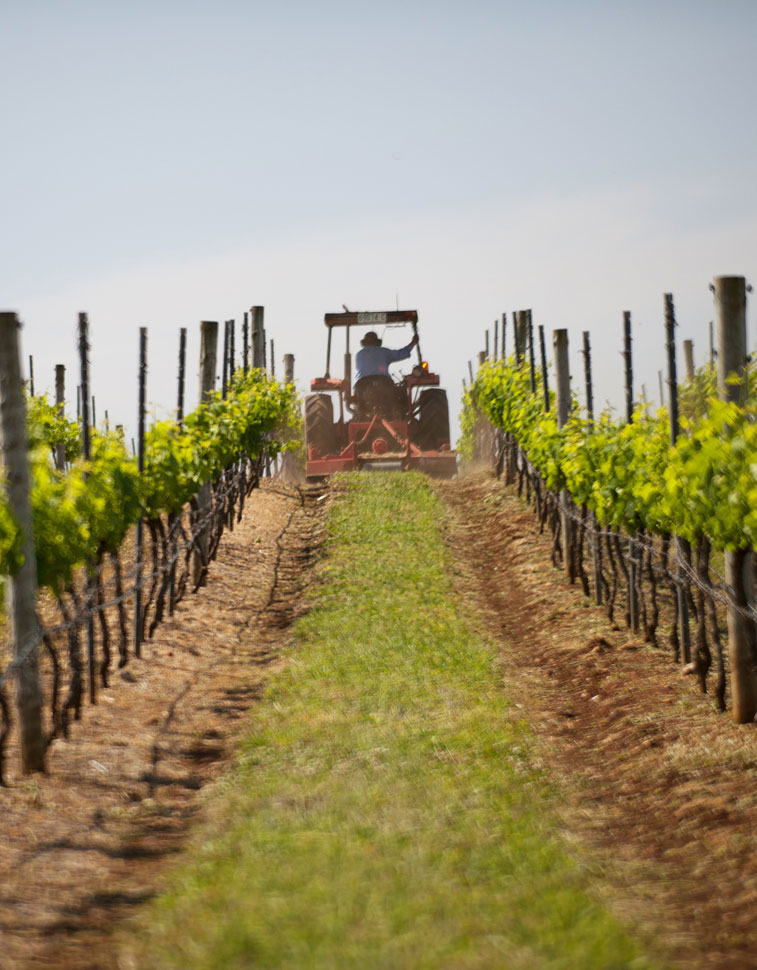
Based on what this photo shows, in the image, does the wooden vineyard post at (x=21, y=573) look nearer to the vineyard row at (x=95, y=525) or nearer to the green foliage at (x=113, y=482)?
the vineyard row at (x=95, y=525)

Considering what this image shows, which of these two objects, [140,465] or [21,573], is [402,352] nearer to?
[140,465]

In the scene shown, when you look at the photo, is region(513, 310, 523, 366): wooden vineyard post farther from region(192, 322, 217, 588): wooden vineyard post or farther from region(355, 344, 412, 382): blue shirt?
region(192, 322, 217, 588): wooden vineyard post

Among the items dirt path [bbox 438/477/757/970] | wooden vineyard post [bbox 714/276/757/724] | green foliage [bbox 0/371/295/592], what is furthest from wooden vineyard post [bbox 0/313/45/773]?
wooden vineyard post [bbox 714/276/757/724]

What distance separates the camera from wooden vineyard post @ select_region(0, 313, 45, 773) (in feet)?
16.8

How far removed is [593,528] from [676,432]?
2344 millimetres

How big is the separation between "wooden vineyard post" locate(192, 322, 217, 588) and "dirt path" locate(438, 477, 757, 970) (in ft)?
8.05

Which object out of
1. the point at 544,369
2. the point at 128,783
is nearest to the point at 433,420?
the point at 544,369

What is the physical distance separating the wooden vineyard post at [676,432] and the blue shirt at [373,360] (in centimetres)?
1022

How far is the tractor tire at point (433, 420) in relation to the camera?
17.0 m

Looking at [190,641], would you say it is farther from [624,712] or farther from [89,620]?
[624,712]

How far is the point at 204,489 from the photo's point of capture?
1052cm

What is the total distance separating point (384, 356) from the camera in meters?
17.2

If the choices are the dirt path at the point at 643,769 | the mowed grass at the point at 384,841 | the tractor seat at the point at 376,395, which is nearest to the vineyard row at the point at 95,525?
the mowed grass at the point at 384,841

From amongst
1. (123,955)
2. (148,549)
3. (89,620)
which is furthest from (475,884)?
(148,549)
